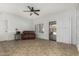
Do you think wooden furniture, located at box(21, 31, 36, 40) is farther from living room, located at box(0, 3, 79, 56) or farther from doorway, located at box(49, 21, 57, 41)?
doorway, located at box(49, 21, 57, 41)

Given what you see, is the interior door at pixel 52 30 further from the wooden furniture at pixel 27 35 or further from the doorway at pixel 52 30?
the wooden furniture at pixel 27 35

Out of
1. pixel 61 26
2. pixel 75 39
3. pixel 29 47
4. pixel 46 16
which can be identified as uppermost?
pixel 46 16

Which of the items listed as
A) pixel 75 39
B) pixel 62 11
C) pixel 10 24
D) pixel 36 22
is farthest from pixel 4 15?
pixel 75 39

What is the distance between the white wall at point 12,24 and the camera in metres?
3.18

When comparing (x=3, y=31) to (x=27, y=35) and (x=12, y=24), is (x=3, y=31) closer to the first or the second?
(x=12, y=24)

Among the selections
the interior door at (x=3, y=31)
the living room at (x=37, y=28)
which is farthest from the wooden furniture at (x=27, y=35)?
the interior door at (x=3, y=31)

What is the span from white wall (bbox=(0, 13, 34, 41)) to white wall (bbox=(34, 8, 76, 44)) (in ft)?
0.93

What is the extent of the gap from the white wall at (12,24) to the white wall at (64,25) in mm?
282

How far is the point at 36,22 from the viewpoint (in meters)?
3.35

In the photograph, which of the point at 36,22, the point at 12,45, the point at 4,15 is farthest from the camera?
the point at 12,45

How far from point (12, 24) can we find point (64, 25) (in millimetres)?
1653

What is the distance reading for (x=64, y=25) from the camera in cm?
375

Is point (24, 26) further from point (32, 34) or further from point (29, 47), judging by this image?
point (29, 47)

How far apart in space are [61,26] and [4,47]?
6.55 ft
